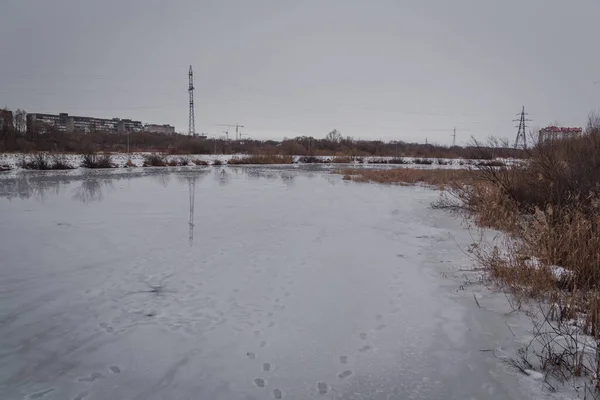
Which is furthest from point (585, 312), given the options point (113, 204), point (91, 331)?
point (113, 204)

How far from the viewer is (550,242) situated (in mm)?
4902

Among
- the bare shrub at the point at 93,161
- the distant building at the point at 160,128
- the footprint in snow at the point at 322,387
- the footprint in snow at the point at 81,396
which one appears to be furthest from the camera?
the distant building at the point at 160,128

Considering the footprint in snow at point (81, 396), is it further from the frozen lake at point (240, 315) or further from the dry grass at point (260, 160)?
the dry grass at point (260, 160)

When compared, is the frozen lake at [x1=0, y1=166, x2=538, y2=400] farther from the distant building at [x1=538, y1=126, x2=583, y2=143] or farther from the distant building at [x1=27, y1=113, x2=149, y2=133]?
the distant building at [x1=27, y1=113, x2=149, y2=133]

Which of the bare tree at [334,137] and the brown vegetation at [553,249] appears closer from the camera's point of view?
the brown vegetation at [553,249]

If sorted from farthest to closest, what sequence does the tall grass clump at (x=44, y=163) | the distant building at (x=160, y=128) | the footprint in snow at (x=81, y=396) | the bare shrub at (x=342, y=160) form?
1. the distant building at (x=160, y=128)
2. the bare shrub at (x=342, y=160)
3. the tall grass clump at (x=44, y=163)
4. the footprint in snow at (x=81, y=396)

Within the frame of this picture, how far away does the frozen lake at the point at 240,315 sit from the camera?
9.49 feet

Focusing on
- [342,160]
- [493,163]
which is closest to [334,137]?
[342,160]

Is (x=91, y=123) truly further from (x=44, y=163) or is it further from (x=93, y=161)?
(x=44, y=163)

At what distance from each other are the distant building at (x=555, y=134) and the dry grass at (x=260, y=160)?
28.8 meters

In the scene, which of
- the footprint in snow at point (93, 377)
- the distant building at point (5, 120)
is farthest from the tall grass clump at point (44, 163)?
the footprint in snow at point (93, 377)

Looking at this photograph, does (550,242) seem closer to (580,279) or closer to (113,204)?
(580,279)

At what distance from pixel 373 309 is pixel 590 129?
7396mm

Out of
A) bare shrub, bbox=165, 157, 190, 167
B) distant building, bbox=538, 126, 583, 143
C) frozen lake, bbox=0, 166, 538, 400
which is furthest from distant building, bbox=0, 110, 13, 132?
distant building, bbox=538, 126, 583, 143
